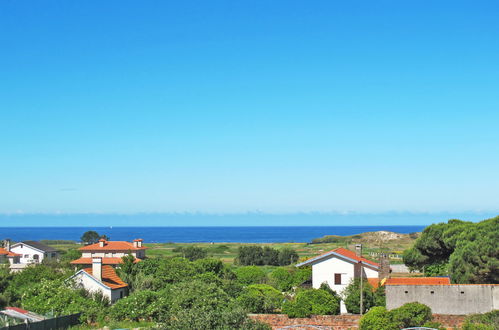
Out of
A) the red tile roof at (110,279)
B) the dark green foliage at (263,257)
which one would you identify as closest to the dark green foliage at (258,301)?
the red tile roof at (110,279)

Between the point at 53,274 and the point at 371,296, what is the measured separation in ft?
82.7

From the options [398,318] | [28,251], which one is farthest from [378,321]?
[28,251]

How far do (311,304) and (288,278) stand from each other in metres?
16.5

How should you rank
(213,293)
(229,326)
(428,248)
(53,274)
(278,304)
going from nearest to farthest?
(229,326) → (213,293) → (278,304) → (53,274) → (428,248)

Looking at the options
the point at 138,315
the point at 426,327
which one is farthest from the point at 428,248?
the point at 138,315

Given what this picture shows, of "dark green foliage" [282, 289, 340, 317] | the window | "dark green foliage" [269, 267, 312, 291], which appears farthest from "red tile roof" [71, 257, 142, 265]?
"dark green foliage" [282, 289, 340, 317]

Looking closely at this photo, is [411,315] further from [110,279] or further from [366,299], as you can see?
[110,279]

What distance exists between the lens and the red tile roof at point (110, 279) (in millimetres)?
39925

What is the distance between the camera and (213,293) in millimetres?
31875

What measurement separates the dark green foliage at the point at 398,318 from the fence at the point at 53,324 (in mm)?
16256

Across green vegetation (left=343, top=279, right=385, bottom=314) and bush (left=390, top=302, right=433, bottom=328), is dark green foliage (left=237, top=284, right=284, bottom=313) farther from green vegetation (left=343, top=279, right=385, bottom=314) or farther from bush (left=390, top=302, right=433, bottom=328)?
bush (left=390, top=302, right=433, bottom=328)

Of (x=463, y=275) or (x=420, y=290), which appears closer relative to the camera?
A: (x=420, y=290)

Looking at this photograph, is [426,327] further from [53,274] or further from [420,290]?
[53,274]

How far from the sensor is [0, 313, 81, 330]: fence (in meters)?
26.1
